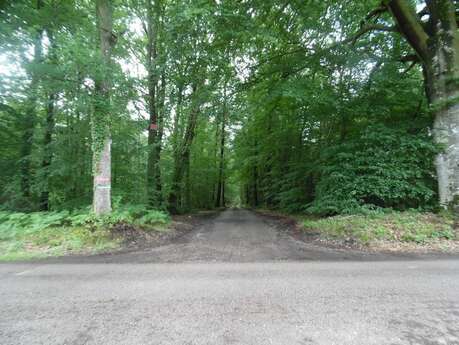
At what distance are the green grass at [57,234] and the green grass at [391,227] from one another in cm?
537

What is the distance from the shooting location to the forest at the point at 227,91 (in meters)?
6.50

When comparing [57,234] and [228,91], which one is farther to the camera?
[228,91]

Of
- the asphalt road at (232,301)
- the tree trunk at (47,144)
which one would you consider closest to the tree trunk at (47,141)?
the tree trunk at (47,144)

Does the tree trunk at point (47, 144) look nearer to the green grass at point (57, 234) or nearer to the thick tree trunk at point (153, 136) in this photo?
the green grass at point (57, 234)

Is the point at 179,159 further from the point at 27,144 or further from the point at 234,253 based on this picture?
the point at 234,253

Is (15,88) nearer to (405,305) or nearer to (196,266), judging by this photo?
(196,266)

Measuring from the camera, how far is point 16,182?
8.86 m

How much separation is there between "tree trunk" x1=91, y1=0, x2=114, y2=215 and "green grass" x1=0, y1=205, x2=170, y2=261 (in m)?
0.52

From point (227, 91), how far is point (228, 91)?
0.04m

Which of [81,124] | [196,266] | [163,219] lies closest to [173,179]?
[163,219]

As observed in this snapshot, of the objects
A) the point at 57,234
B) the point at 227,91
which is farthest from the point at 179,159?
the point at 57,234

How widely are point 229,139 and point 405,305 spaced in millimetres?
19567

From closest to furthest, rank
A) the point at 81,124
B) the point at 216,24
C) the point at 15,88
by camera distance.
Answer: the point at 216,24 < the point at 15,88 < the point at 81,124

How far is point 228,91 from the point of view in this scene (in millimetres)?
8844
